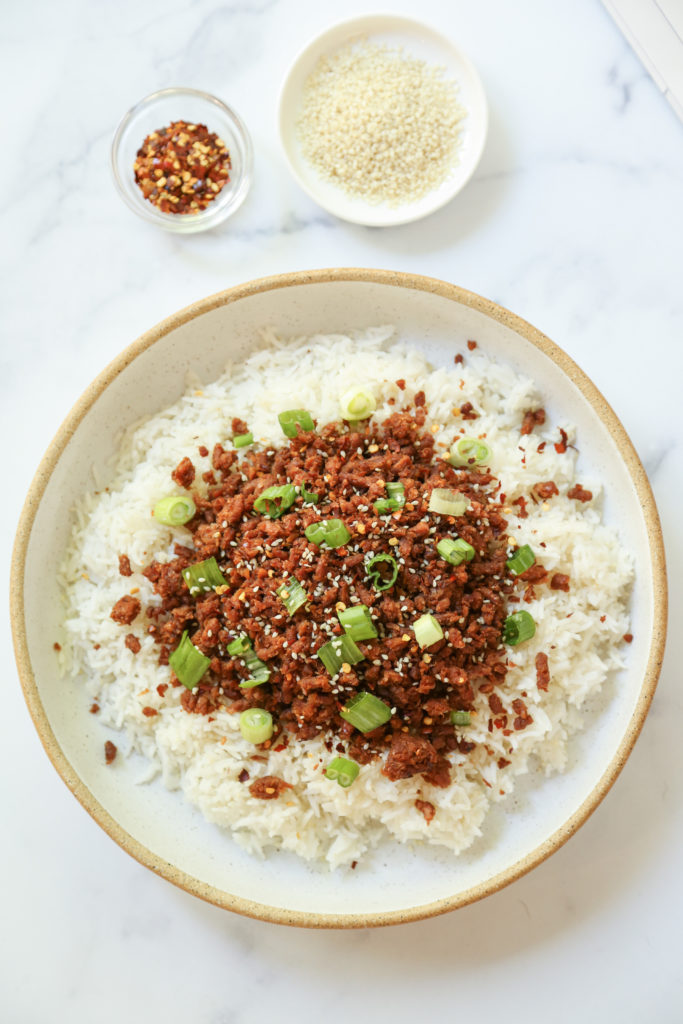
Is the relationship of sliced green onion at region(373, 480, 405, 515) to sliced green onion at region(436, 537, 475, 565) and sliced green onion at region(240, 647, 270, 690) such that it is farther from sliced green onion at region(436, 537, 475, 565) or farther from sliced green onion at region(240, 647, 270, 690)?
sliced green onion at region(240, 647, 270, 690)

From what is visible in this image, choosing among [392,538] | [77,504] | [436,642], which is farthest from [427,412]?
[77,504]

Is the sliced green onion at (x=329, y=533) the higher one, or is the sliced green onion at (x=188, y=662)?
the sliced green onion at (x=329, y=533)

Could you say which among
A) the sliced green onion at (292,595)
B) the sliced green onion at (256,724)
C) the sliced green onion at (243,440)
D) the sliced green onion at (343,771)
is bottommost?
the sliced green onion at (343,771)

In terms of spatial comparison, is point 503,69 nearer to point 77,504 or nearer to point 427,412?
point 427,412

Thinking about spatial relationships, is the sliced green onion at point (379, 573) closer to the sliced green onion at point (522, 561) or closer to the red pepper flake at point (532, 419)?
the sliced green onion at point (522, 561)

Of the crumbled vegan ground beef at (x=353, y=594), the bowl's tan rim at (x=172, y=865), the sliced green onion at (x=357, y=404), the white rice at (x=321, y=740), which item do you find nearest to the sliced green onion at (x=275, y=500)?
the crumbled vegan ground beef at (x=353, y=594)

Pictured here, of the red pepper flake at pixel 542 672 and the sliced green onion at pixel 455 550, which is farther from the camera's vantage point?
the red pepper flake at pixel 542 672

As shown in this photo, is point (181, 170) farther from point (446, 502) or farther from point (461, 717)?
point (461, 717)

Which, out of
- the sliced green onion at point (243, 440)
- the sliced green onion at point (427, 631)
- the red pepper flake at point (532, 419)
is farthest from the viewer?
the red pepper flake at point (532, 419)
